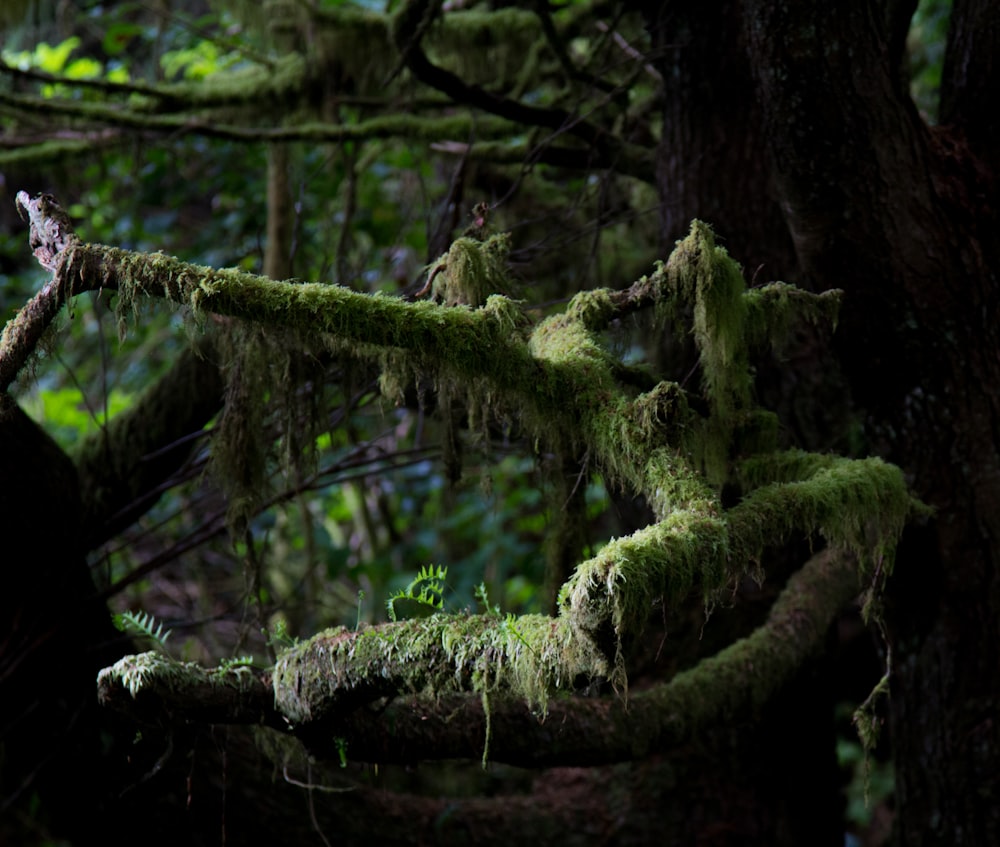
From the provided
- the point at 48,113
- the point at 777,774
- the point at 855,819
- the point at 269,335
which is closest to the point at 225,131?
the point at 48,113

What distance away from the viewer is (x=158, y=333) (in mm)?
6734

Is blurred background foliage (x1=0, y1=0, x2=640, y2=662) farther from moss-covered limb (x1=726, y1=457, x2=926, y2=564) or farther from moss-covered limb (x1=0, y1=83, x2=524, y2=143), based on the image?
moss-covered limb (x1=726, y1=457, x2=926, y2=564)

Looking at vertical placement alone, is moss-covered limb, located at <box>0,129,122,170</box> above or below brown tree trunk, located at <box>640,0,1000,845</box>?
above

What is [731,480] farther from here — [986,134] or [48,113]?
[48,113]

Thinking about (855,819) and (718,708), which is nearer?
(718,708)

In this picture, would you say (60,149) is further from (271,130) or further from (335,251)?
(335,251)

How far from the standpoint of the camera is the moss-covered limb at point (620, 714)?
94.3 inches

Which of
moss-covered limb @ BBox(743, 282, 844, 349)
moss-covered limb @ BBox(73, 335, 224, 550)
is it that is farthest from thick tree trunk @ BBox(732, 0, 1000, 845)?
moss-covered limb @ BBox(73, 335, 224, 550)

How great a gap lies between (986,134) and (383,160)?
12.3 feet

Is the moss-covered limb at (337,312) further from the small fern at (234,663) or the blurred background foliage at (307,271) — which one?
the blurred background foliage at (307,271)

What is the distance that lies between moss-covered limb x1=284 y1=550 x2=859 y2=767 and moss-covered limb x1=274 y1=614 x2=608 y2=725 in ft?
0.44

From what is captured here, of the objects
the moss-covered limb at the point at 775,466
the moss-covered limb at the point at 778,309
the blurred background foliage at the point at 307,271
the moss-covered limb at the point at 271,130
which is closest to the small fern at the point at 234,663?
the moss-covered limb at the point at 775,466

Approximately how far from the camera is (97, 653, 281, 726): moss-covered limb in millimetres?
1977

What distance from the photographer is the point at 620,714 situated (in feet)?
9.15
